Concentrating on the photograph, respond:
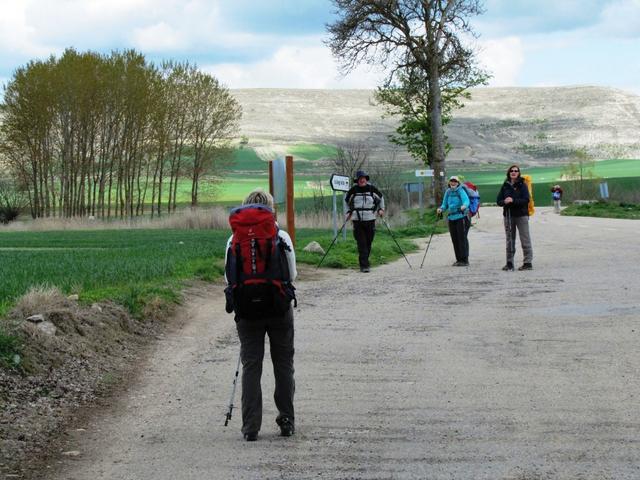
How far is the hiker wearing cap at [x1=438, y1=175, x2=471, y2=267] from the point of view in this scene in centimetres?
2184

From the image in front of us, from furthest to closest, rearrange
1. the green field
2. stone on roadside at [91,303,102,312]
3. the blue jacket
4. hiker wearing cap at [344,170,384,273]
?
the blue jacket, hiker wearing cap at [344,170,384,273], the green field, stone on roadside at [91,303,102,312]

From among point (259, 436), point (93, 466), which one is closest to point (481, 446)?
point (259, 436)

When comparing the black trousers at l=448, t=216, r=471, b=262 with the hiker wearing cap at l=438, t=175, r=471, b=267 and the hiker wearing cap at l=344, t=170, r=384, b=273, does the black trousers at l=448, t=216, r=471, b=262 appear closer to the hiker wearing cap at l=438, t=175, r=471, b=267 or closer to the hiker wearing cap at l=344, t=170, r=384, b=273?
the hiker wearing cap at l=438, t=175, r=471, b=267

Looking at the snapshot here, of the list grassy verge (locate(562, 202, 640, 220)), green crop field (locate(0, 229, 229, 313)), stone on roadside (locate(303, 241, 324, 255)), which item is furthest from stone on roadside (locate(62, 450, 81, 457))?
grassy verge (locate(562, 202, 640, 220))

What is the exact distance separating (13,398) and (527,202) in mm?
13892

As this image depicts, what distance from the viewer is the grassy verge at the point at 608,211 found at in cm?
4472

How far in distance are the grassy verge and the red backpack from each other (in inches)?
1453

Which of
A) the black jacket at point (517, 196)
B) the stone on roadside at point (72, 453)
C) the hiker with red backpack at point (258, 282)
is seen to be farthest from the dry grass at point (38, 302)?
the black jacket at point (517, 196)

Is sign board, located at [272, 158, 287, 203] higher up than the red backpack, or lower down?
higher up

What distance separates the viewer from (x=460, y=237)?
21828 mm

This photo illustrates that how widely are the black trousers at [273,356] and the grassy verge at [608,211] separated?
36.6m

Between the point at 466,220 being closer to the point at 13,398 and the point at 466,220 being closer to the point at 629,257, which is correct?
the point at 629,257

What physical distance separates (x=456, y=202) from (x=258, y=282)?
14.9 metres

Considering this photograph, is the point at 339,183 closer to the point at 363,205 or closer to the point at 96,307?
the point at 363,205
